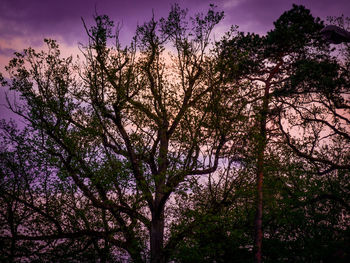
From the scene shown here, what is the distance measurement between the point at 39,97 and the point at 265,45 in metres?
17.2

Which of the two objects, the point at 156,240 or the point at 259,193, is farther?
the point at 259,193

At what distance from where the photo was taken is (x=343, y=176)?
23.0m

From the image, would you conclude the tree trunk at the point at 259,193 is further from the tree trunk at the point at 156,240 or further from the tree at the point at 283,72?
the tree trunk at the point at 156,240

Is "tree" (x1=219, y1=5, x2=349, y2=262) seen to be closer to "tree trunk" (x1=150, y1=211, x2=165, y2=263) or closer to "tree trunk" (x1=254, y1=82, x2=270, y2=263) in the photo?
"tree trunk" (x1=254, y1=82, x2=270, y2=263)

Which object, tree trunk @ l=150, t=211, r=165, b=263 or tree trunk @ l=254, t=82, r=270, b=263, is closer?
tree trunk @ l=150, t=211, r=165, b=263

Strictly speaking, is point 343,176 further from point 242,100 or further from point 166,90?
point 166,90

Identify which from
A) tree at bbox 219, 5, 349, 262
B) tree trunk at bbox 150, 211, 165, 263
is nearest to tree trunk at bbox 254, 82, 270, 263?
tree at bbox 219, 5, 349, 262

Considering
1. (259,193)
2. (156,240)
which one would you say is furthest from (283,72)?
(156,240)

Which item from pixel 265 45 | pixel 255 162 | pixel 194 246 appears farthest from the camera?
pixel 265 45

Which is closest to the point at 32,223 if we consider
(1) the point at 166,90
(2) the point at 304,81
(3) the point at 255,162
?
(1) the point at 166,90

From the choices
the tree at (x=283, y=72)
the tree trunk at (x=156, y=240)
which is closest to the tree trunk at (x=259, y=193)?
the tree at (x=283, y=72)

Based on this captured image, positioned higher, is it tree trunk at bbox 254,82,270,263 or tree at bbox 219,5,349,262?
tree at bbox 219,5,349,262

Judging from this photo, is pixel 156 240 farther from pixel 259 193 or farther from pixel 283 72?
pixel 283 72

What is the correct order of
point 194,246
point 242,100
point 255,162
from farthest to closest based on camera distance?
point 242,100
point 255,162
point 194,246
